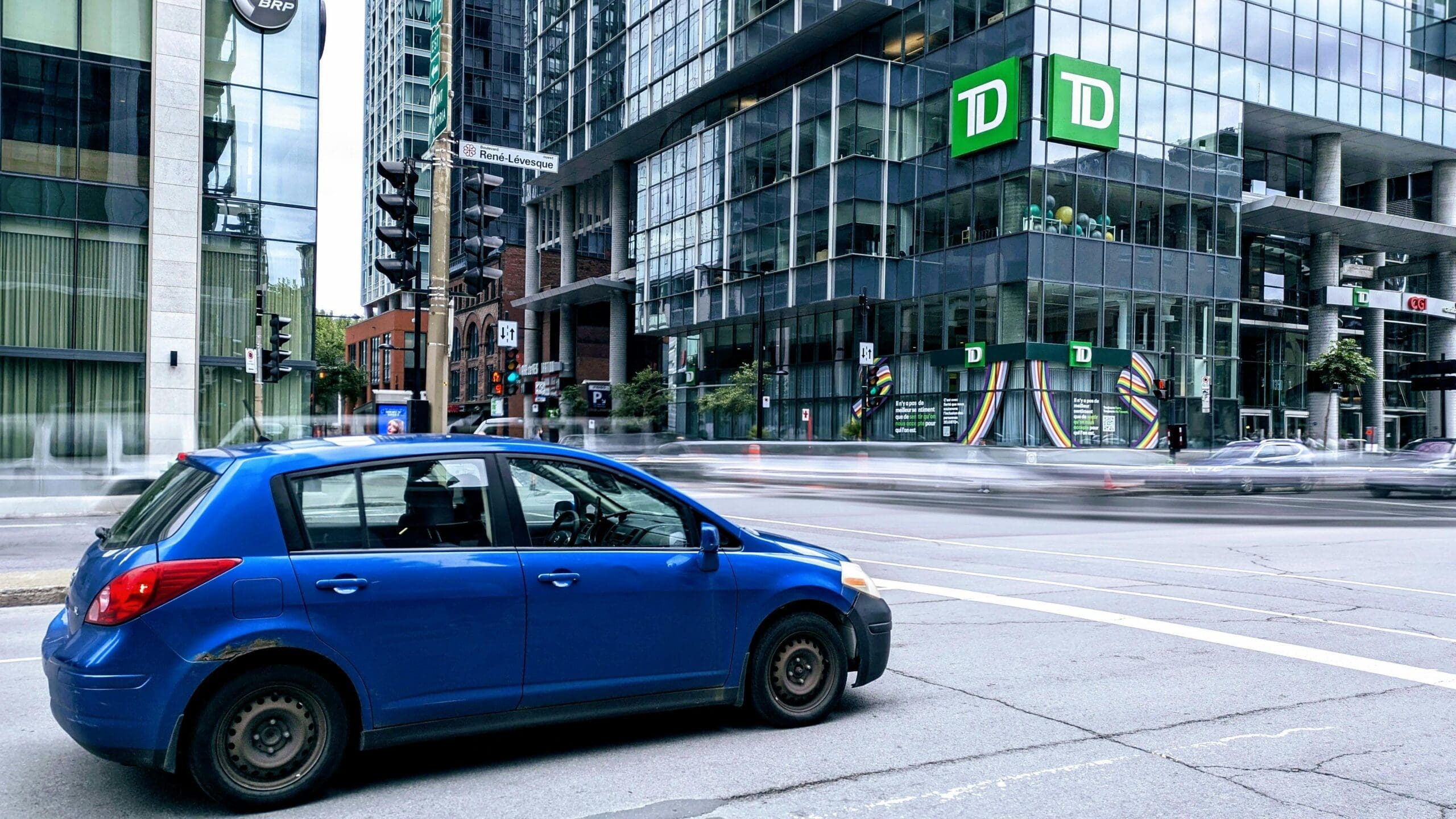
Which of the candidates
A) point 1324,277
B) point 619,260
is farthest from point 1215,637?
point 619,260

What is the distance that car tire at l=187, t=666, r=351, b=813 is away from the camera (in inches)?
177

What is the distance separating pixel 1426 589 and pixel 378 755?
11.0 metres

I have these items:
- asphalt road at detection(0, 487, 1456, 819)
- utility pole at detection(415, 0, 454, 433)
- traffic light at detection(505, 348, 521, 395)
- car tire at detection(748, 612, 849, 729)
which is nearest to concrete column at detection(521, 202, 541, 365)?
traffic light at detection(505, 348, 521, 395)

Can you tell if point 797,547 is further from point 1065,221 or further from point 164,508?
point 1065,221

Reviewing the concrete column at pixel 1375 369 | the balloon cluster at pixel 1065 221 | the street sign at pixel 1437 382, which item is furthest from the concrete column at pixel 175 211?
the concrete column at pixel 1375 369

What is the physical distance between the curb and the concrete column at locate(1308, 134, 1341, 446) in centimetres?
5484

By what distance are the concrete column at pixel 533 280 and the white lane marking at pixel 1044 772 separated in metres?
77.5

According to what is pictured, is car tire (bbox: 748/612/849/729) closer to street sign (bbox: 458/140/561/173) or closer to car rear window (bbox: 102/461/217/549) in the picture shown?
car rear window (bbox: 102/461/217/549)

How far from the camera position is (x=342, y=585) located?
4723 mm

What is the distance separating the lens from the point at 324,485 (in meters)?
4.88

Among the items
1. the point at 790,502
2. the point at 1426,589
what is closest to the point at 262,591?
the point at 1426,589

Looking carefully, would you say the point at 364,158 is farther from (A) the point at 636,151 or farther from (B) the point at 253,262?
(B) the point at 253,262

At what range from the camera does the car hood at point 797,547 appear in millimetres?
6031

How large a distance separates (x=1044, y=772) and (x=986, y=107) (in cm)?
4163
